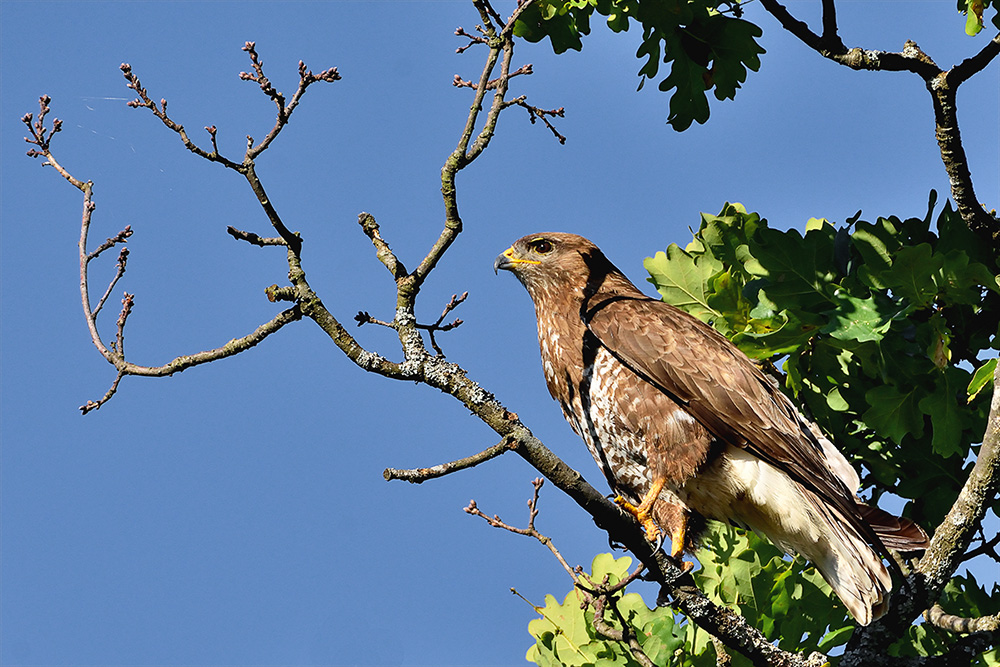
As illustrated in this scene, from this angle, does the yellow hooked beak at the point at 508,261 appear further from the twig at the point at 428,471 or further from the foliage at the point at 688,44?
the twig at the point at 428,471

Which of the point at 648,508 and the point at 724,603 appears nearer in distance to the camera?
the point at 648,508

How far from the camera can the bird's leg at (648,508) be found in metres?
4.71

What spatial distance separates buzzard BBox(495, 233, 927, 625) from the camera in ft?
15.6

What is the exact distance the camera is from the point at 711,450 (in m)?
5.02

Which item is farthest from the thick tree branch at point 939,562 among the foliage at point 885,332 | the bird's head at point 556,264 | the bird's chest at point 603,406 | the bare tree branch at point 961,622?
the bird's head at point 556,264

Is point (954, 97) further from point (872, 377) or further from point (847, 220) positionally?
point (872, 377)

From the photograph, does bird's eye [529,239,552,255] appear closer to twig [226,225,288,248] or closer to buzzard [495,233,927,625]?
buzzard [495,233,927,625]

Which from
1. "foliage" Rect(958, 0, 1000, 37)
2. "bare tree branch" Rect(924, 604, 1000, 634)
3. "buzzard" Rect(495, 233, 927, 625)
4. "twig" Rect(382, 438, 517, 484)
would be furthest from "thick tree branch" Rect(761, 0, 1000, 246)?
"twig" Rect(382, 438, 517, 484)

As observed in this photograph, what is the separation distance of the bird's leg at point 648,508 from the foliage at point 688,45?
2.26m

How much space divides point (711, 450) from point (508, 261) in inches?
82.5

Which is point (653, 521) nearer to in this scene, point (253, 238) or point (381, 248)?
point (381, 248)

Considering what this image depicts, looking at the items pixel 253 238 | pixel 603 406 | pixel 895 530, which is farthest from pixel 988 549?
pixel 253 238

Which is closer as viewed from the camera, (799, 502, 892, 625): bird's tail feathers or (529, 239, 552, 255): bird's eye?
(799, 502, 892, 625): bird's tail feathers

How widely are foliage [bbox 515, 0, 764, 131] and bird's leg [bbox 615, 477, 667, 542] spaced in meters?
2.26
